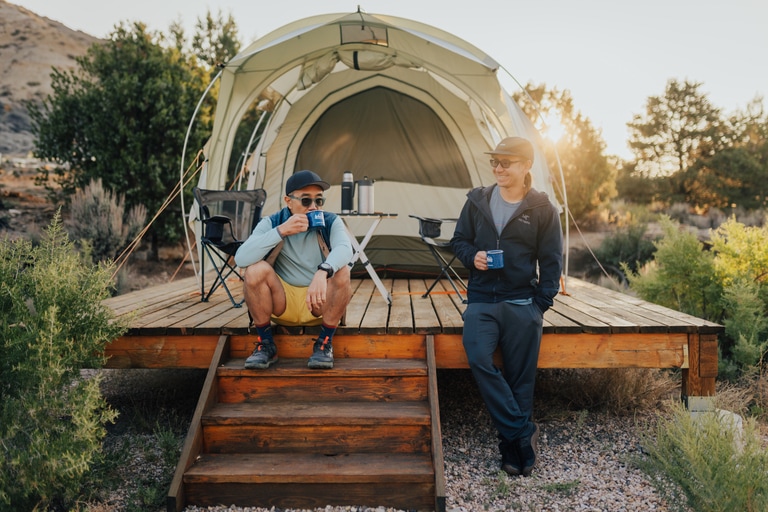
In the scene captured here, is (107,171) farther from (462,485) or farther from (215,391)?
(462,485)

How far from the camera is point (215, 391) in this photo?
110 inches

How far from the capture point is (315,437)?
2613mm

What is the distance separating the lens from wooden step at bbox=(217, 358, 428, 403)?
2.81m

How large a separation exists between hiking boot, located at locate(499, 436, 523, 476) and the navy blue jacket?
683 mm

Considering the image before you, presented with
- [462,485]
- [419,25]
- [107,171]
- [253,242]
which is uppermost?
[419,25]

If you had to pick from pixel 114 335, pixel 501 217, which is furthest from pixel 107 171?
pixel 501 217

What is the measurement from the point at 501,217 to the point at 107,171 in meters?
7.47

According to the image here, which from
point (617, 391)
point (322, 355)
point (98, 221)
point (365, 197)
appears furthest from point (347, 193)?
point (98, 221)

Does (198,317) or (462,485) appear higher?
(198,317)

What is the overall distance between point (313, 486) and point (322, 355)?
0.64 meters

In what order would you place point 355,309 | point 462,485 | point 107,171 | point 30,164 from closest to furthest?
1. point 462,485
2. point 355,309
3. point 107,171
4. point 30,164

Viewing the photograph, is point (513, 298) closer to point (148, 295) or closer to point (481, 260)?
point (481, 260)

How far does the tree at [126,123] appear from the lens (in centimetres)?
828

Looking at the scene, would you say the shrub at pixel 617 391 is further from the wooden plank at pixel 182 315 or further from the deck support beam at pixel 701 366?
the wooden plank at pixel 182 315
